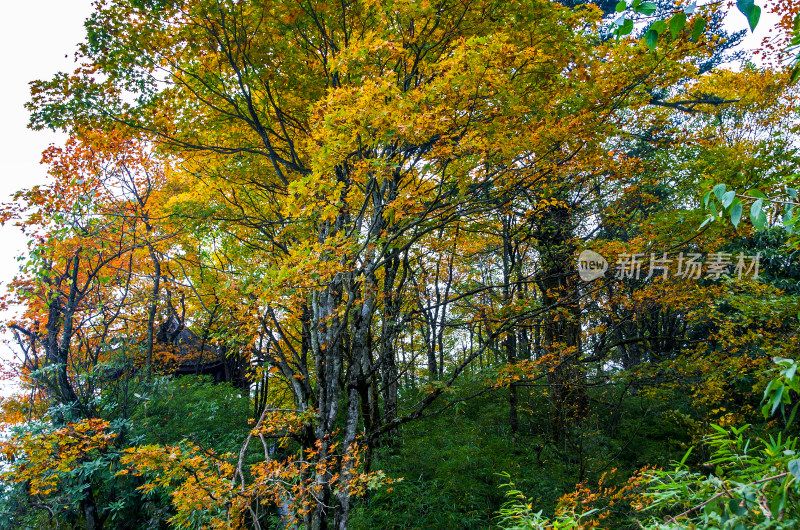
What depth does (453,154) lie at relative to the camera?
→ 4.63 m

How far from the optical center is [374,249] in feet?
18.2

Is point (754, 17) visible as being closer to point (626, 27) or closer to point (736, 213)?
point (626, 27)

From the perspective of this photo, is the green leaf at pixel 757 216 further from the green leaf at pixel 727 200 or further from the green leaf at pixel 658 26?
the green leaf at pixel 658 26

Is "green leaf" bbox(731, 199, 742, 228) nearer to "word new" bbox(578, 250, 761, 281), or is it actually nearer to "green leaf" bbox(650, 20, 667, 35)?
"green leaf" bbox(650, 20, 667, 35)

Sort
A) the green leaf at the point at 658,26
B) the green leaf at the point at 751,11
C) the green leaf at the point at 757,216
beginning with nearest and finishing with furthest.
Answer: the green leaf at the point at 751,11
the green leaf at the point at 757,216
the green leaf at the point at 658,26

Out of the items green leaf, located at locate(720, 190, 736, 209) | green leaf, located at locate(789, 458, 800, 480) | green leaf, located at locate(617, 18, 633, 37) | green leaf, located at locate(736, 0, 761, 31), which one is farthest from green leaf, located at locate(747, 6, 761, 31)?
green leaf, located at locate(789, 458, 800, 480)

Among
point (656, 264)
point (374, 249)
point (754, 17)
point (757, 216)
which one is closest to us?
point (754, 17)

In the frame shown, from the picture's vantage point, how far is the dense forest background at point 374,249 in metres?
4.11

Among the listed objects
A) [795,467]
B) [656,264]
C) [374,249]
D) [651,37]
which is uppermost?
[651,37]

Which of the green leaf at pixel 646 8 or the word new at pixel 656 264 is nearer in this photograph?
the green leaf at pixel 646 8

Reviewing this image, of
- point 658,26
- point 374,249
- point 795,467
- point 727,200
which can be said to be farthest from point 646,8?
point 374,249

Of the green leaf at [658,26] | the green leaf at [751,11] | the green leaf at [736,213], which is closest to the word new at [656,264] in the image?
the green leaf at [736,213]

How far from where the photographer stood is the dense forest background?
162 inches

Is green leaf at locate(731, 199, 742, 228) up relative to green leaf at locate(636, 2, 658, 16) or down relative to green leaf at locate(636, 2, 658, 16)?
down
